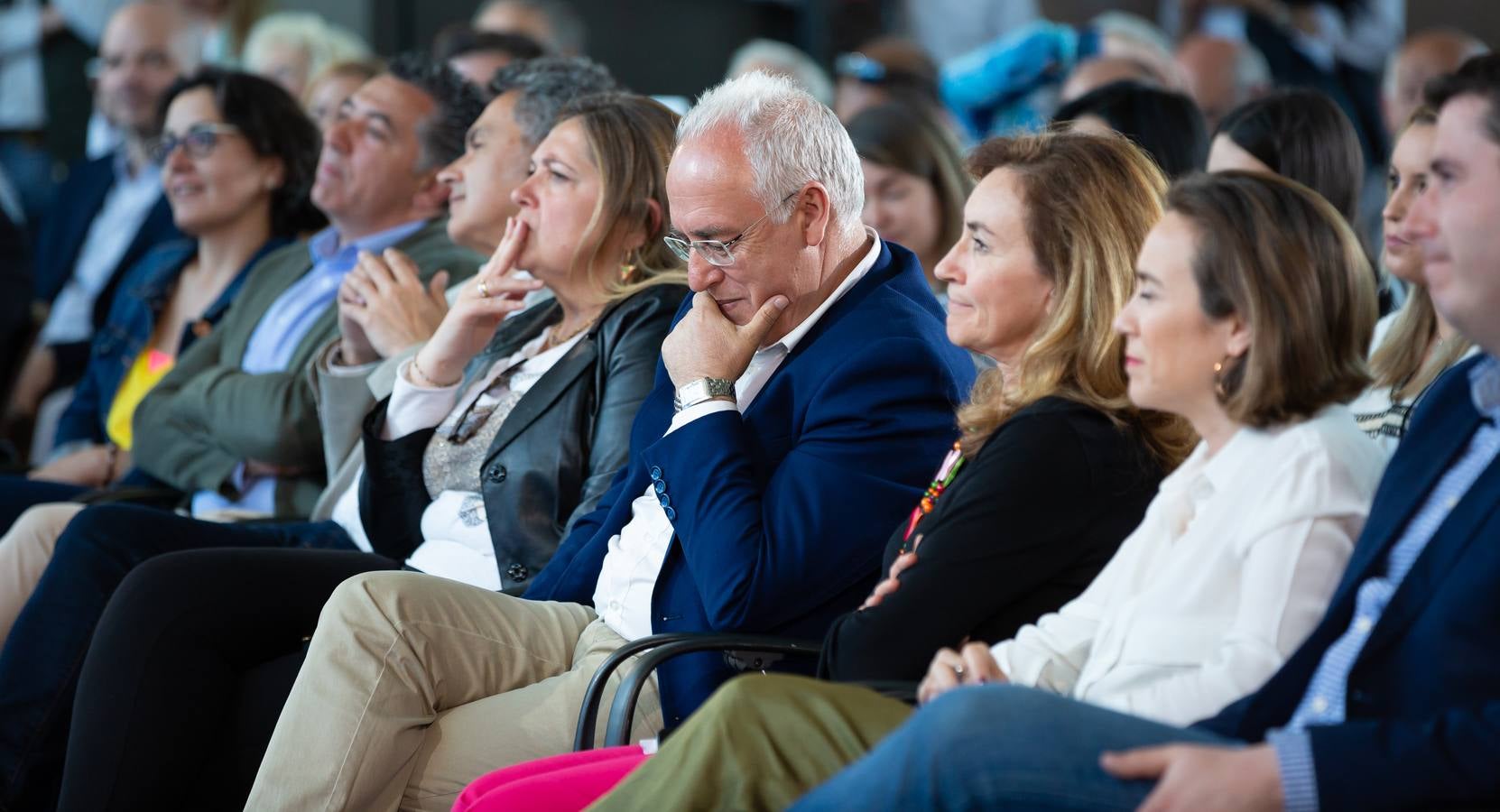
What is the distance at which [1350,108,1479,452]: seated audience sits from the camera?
279 centimetres

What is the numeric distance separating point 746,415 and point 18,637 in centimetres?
151

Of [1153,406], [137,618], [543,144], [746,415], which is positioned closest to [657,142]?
[543,144]

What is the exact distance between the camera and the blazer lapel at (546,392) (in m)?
3.18

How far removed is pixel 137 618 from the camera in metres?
2.88

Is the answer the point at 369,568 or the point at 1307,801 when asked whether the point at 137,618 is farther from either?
the point at 1307,801

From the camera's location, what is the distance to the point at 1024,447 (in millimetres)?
2250

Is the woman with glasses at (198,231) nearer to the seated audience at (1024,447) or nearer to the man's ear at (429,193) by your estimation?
the man's ear at (429,193)

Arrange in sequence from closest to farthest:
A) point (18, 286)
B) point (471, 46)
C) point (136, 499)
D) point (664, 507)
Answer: point (664, 507)
point (136, 499)
point (471, 46)
point (18, 286)

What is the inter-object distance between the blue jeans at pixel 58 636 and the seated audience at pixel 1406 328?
7.43ft

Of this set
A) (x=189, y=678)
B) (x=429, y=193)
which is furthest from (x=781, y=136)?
(x=429, y=193)

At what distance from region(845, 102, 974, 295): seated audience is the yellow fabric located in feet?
6.64

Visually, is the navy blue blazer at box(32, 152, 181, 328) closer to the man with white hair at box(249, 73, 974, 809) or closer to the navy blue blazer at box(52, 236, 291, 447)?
the navy blue blazer at box(52, 236, 291, 447)

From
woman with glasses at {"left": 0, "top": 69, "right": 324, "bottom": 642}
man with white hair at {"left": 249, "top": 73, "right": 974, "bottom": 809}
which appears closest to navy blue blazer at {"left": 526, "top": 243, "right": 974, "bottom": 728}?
man with white hair at {"left": 249, "top": 73, "right": 974, "bottom": 809}

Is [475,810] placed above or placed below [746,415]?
below
